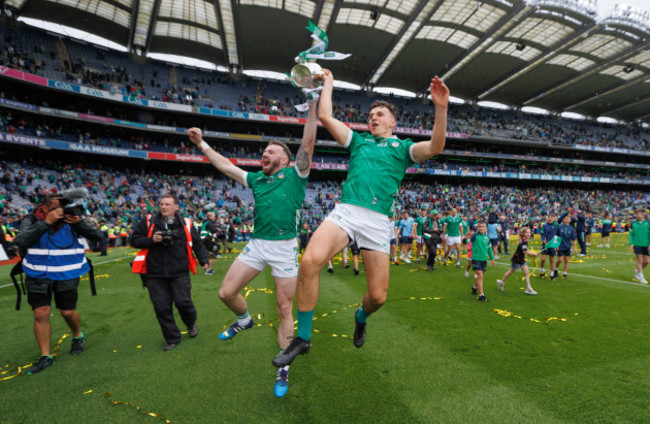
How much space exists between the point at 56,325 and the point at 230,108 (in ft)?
109

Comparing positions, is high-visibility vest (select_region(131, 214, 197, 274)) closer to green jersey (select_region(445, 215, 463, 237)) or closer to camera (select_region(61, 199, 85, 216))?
camera (select_region(61, 199, 85, 216))

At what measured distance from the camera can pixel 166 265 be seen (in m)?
4.18

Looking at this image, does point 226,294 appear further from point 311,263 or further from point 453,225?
point 453,225

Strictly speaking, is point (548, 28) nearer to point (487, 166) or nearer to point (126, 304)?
point (487, 166)

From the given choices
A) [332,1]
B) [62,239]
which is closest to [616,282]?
[62,239]

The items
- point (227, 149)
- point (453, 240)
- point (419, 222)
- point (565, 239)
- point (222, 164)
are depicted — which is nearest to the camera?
point (222, 164)

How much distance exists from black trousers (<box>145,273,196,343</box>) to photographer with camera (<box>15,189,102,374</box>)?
3.13ft

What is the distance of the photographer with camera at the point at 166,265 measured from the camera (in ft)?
13.5

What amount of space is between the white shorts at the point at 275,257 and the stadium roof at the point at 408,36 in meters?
25.4

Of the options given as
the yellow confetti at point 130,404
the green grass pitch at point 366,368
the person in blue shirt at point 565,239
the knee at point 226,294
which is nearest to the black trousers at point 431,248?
the person in blue shirt at point 565,239

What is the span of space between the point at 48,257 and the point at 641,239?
13.3 m

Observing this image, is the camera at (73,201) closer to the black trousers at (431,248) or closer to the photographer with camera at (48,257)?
the photographer with camera at (48,257)

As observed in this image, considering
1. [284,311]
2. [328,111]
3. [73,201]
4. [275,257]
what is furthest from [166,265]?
[328,111]

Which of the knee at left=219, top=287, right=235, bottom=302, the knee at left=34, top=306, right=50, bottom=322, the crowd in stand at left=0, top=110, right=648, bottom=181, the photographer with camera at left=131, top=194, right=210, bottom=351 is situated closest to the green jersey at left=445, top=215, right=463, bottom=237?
the photographer with camera at left=131, top=194, right=210, bottom=351
